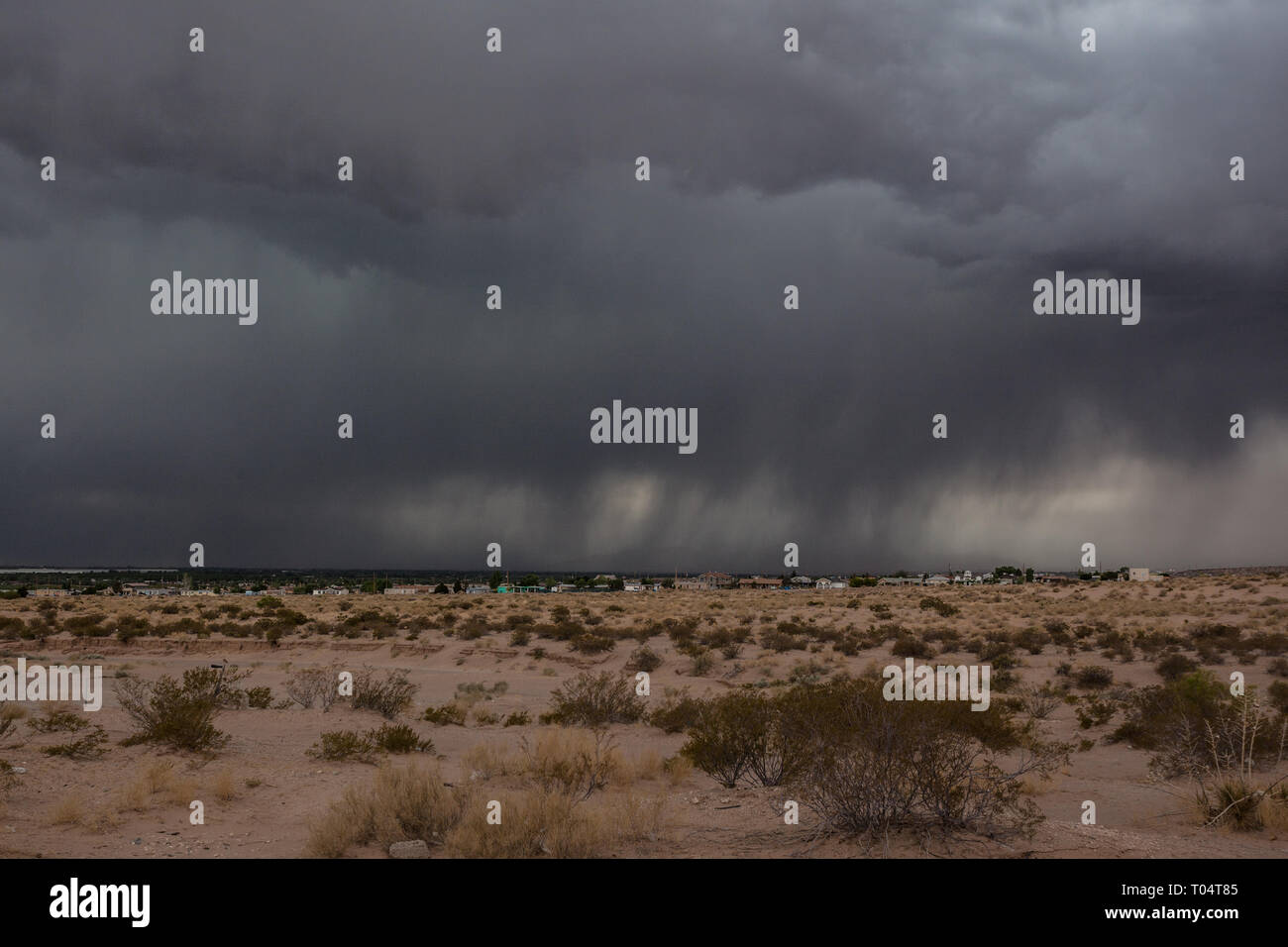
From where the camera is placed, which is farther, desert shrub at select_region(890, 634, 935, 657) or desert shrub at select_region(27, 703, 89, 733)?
desert shrub at select_region(890, 634, 935, 657)

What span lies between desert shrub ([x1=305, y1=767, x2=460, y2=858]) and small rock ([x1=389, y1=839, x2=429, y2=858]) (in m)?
0.43

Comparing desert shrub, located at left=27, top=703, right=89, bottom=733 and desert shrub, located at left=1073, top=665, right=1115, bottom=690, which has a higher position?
desert shrub, located at left=27, top=703, right=89, bottom=733

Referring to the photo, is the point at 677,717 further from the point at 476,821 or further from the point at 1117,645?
the point at 1117,645

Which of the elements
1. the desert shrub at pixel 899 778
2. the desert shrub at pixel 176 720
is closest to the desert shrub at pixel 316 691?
the desert shrub at pixel 176 720

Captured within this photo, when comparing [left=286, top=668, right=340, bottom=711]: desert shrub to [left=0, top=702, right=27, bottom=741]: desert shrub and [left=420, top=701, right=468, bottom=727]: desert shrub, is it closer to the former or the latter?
[left=420, top=701, right=468, bottom=727]: desert shrub

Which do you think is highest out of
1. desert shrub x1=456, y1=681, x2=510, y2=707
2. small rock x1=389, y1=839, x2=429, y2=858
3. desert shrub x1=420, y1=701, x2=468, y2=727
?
small rock x1=389, y1=839, x2=429, y2=858

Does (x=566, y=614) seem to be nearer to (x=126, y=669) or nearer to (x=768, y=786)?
(x=126, y=669)

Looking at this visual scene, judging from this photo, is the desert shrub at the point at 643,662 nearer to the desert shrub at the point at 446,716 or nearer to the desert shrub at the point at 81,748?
the desert shrub at the point at 446,716

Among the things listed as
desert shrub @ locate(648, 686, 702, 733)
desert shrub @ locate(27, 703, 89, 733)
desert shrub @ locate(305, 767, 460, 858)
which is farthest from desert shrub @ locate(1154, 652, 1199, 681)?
desert shrub @ locate(27, 703, 89, 733)

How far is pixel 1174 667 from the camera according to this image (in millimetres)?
27500

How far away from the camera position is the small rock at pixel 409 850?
32.7 ft

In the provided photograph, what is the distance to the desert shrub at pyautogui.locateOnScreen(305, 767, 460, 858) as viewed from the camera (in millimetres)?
10203

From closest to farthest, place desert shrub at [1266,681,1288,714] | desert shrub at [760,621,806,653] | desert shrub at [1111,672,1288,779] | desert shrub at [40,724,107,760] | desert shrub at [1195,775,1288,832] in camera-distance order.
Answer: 1. desert shrub at [1195,775,1288,832]
2. desert shrub at [1111,672,1288,779]
3. desert shrub at [40,724,107,760]
4. desert shrub at [1266,681,1288,714]
5. desert shrub at [760,621,806,653]
